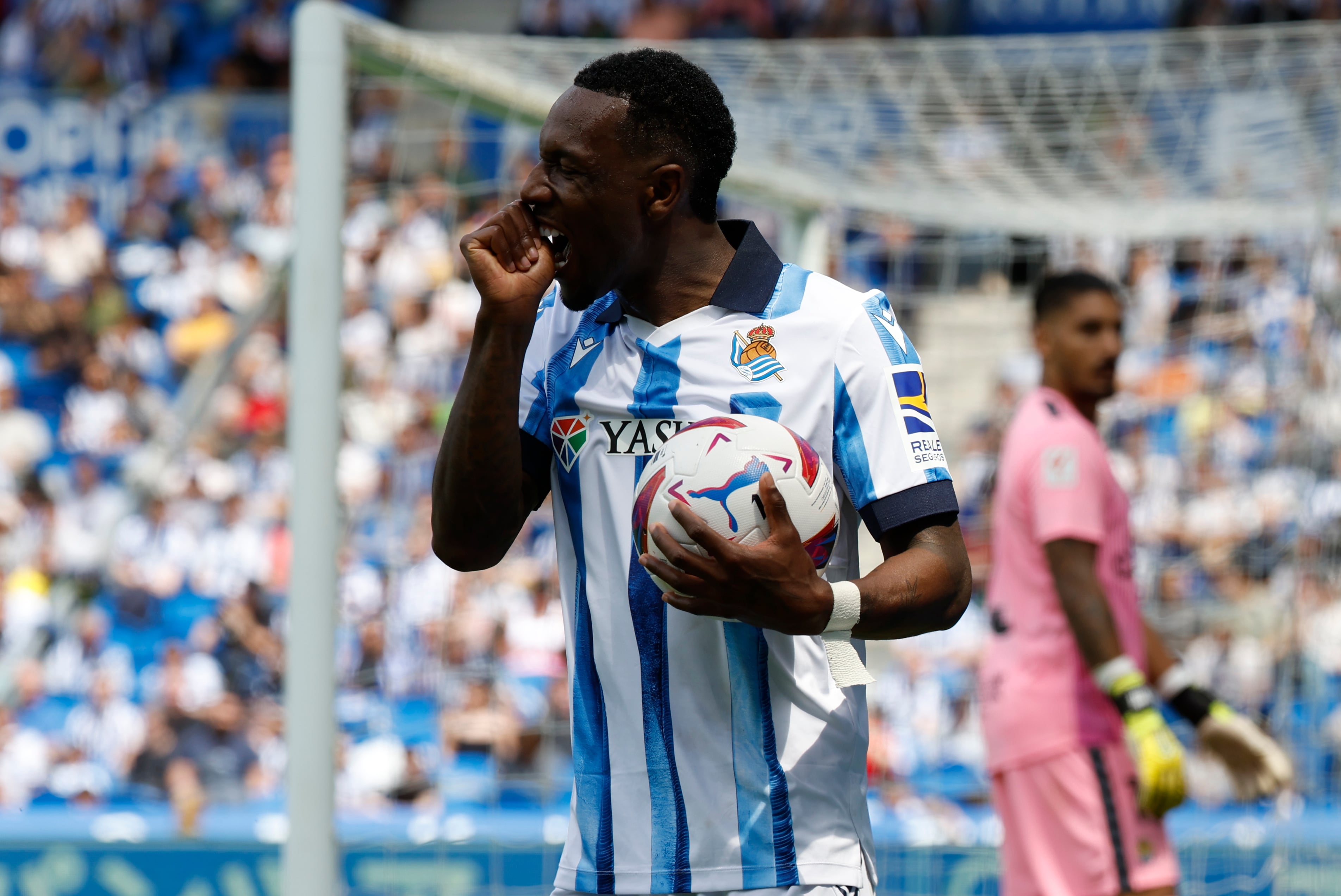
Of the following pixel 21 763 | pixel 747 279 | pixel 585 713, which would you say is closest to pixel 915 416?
pixel 747 279

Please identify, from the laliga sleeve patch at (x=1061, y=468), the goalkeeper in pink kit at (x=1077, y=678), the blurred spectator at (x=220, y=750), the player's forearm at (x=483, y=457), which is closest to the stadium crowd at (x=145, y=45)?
the blurred spectator at (x=220, y=750)

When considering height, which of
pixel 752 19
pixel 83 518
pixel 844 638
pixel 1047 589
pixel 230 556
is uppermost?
pixel 752 19

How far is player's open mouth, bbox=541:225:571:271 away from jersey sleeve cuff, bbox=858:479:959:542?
59cm

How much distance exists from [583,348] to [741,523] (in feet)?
1.75

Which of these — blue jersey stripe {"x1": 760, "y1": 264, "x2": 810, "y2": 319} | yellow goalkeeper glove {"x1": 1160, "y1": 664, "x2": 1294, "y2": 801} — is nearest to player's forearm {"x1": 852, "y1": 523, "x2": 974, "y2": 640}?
blue jersey stripe {"x1": 760, "y1": 264, "x2": 810, "y2": 319}

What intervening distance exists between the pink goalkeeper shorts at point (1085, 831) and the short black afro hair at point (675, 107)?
8.07 feet

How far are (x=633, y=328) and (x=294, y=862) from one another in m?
2.37

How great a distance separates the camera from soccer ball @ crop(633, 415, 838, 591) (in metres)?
2.08

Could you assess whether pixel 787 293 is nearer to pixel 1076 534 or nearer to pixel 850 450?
pixel 850 450

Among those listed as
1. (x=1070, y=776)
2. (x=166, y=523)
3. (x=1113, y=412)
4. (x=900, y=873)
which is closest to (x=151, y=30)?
(x=166, y=523)

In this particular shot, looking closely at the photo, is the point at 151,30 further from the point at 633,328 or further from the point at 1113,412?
the point at 633,328

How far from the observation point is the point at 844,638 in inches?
84.0

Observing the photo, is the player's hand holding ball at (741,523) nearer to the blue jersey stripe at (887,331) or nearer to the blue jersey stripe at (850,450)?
the blue jersey stripe at (850,450)

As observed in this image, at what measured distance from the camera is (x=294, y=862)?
13.6 ft
